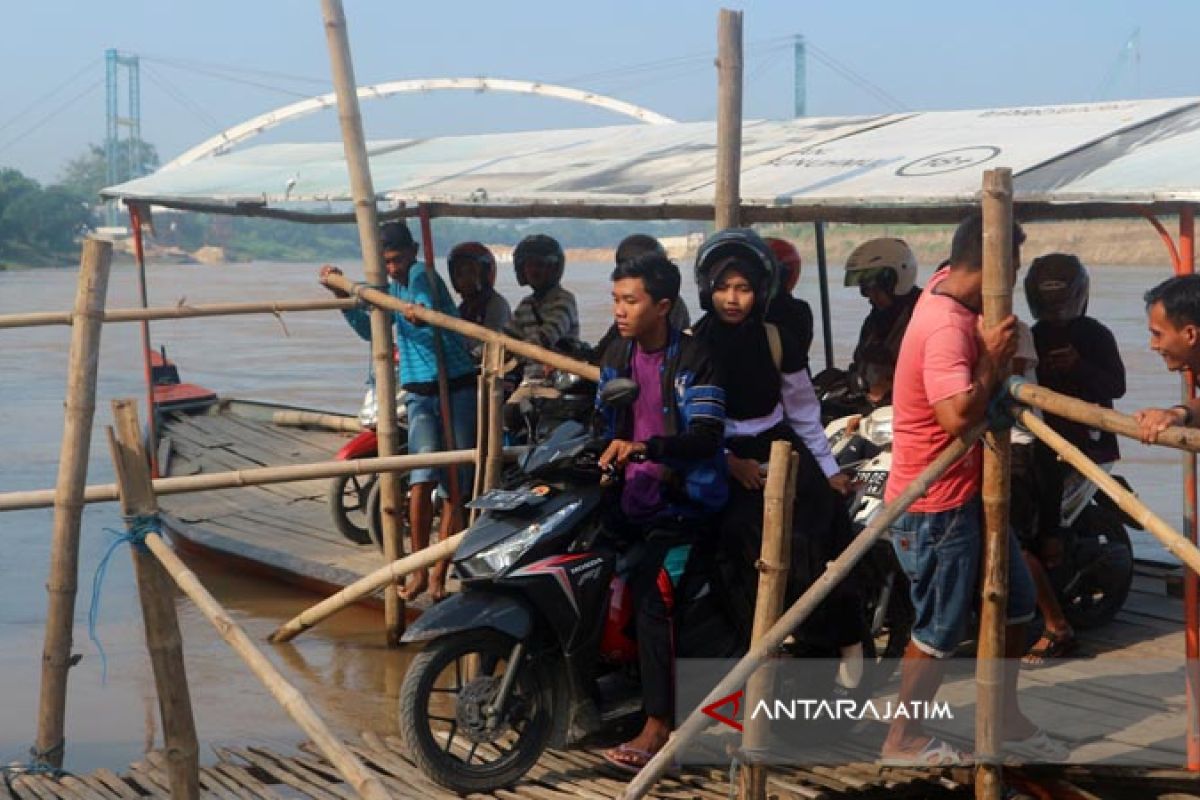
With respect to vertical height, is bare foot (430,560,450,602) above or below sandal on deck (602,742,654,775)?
above

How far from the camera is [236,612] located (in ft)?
25.0

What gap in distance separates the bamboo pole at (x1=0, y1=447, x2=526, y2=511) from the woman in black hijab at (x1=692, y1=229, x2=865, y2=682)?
1251 millimetres

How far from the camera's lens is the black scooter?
4250 mm

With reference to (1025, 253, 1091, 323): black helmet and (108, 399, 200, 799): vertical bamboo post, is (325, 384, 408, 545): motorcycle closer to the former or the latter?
(1025, 253, 1091, 323): black helmet

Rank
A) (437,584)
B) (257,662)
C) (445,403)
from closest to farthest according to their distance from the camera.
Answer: (257,662) → (437,584) → (445,403)

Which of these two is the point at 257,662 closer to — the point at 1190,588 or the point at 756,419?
the point at 756,419

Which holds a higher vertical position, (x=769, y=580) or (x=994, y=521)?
(x=994, y=521)

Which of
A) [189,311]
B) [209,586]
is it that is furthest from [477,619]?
[209,586]

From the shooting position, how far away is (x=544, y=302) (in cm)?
676

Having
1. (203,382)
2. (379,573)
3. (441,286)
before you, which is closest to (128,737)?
(379,573)

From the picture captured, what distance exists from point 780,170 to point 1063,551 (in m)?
1.73

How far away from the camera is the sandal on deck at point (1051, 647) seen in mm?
5277

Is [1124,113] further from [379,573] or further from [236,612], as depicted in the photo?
[236,612]

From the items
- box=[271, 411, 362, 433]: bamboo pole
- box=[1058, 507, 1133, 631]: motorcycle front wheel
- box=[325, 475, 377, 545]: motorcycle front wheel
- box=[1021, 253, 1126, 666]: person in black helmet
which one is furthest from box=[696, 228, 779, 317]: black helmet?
box=[271, 411, 362, 433]: bamboo pole
